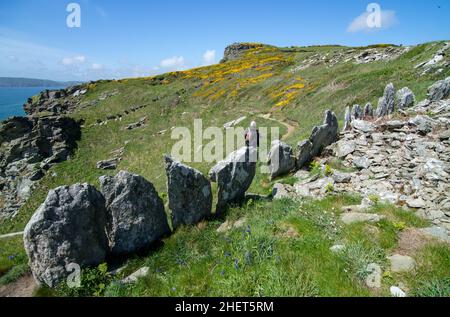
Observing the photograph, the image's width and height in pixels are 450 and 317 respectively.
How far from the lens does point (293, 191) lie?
38.9 ft

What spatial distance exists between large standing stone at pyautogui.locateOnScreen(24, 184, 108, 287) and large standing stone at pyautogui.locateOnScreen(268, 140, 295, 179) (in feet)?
31.4

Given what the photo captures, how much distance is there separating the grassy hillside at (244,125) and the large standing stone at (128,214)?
0.86m

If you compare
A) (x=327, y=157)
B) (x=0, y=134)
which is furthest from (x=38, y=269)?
(x=0, y=134)

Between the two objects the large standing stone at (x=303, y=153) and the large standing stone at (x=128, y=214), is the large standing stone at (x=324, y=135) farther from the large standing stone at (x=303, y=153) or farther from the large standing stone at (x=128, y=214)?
the large standing stone at (x=128, y=214)

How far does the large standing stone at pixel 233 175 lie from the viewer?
423 inches

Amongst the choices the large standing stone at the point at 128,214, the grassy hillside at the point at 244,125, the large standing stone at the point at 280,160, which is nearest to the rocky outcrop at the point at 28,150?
the grassy hillside at the point at 244,125

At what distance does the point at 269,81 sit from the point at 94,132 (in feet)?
126

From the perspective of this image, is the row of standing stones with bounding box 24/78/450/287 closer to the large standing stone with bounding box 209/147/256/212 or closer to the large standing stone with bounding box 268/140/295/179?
the large standing stone with bounding box 209/147/256/212

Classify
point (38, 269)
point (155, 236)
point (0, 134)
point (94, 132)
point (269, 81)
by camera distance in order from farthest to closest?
1. point (269, 81)
2. point (94, 132)
3. point (0, 134)
4. point (155, 236)
5. point (38, 269)

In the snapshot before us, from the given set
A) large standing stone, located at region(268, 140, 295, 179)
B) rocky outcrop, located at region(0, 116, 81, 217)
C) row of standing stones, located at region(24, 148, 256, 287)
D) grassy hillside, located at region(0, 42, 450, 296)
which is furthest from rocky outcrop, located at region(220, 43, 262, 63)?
row of standing stones, located at region(24, 148, 256, 287)

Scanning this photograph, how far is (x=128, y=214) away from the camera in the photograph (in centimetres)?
874

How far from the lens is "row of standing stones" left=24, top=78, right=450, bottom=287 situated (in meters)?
7.17

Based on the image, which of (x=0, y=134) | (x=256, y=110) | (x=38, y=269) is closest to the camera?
(x=38, y=269)

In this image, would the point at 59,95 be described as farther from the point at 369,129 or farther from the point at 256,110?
the point at 369,129
